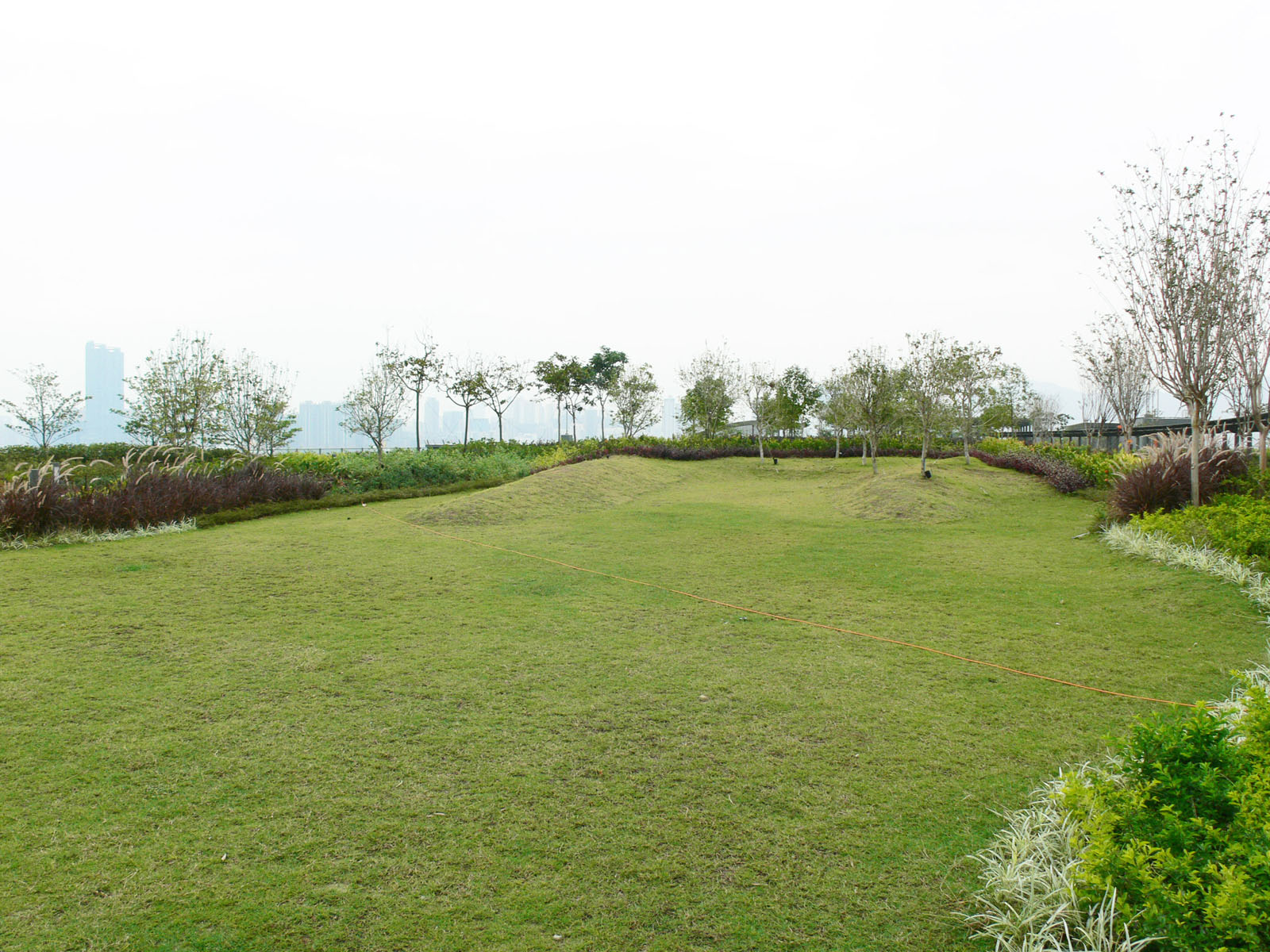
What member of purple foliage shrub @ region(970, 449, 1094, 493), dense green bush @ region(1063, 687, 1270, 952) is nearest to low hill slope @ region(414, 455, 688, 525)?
purple foliage shrub @ region(970, 449, 1094, 493)

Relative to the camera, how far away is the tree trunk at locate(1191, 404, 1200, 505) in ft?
25.1

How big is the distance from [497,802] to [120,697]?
7.95 feet

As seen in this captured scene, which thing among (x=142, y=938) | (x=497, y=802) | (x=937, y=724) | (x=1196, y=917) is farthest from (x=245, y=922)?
(x=937, y=724)

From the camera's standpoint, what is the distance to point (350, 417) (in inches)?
800

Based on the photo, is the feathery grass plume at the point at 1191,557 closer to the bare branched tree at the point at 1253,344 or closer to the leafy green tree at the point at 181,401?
the bare branched tree at the point at 1253,344

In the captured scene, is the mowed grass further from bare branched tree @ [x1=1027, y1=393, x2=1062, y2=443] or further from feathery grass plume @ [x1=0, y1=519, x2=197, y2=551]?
bare branched tree @ [x1=1027, y1=393, x2=1062, y2=443]

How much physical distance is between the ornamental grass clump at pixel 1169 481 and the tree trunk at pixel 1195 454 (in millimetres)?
321

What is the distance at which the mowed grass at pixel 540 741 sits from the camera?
2.03 metres

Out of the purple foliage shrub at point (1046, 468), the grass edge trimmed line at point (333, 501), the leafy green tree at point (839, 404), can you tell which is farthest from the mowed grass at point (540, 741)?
the leafy green tree at point (839, 404)

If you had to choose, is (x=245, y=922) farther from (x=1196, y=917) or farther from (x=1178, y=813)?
(x=1178, y=813)

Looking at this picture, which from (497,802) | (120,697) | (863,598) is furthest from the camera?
(863,598)

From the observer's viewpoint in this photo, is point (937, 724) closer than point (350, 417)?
Yes

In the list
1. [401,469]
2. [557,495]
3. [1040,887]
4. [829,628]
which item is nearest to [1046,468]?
[557,495]

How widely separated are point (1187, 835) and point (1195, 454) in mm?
7942
